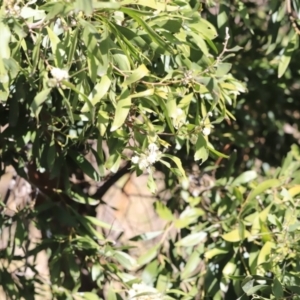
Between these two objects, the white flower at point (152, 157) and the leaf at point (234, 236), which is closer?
the white flower at point (152, 157)

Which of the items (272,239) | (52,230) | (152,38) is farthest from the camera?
(52,230)

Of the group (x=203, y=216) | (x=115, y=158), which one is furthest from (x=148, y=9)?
(x=203, y=216)

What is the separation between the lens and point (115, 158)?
0.92 m

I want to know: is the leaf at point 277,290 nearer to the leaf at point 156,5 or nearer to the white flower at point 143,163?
the white flower at point 143,163

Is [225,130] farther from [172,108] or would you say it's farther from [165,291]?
[172,108]

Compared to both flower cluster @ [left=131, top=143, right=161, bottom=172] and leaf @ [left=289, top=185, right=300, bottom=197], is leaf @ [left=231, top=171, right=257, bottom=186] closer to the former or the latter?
leaf @ [left=289, top=185, right=300, bottom=197]

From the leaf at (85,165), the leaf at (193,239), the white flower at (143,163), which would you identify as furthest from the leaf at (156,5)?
the leaf at (193,239)

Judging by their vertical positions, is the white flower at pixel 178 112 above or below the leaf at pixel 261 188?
above

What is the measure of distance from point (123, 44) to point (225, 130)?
78 centimetres

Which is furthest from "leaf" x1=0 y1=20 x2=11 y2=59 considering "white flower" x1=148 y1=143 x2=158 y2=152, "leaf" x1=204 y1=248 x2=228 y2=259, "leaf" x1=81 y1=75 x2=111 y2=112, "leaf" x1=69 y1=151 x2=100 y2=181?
"leaf" x1=204 y1=248 x2=228 y2=259

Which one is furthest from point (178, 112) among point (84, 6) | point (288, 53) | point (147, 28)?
point (288, 53)

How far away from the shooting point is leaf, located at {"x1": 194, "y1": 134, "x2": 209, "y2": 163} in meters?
0.92

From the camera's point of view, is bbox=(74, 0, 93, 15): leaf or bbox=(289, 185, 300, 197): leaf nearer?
bbox=(74, 0, 93, 15): leaf

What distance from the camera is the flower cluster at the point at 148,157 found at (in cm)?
87
